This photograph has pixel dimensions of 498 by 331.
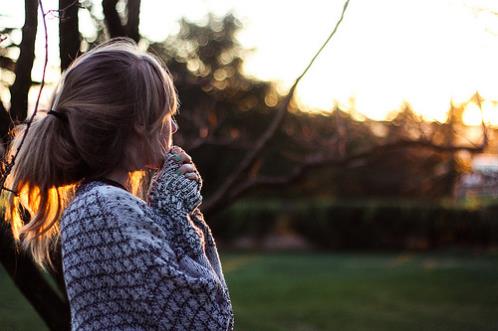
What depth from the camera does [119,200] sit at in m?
1.40

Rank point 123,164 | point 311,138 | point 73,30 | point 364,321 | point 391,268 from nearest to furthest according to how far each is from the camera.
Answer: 1. point 123,164
2. point 73,30
3. point 311,138
4. point 364,321
5. point 391,268

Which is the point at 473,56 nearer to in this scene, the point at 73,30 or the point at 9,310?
the point at 73,30

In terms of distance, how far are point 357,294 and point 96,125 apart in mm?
9125

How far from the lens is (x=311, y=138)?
6043 mm

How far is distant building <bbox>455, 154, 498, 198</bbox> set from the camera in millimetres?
6020

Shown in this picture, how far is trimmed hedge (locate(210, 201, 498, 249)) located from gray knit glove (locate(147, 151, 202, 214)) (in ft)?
51.5

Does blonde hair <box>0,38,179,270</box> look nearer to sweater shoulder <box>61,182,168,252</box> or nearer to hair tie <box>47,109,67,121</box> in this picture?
hair tie <box>47,109,67,121</box>

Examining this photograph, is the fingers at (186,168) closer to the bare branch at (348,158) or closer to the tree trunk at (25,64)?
the tree trunk at (25,64)

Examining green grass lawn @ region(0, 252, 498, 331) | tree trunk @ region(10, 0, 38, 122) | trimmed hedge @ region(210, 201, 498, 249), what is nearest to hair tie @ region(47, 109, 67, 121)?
tree trunk @ region(10, 0, 38, 122)

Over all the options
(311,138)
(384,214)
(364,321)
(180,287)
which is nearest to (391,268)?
(384,214)

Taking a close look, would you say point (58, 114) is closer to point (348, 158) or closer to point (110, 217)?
point (110, 217)

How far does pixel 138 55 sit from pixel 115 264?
480 mm

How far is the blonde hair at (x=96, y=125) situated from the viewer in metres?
1.50

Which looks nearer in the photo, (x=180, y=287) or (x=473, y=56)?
(x=180, y=287)
